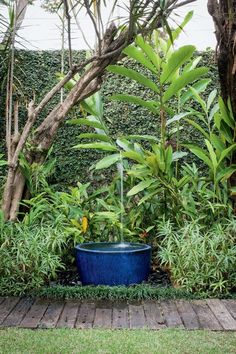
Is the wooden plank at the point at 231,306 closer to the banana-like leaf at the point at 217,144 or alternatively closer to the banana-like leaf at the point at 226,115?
the banana-like leaf at the point at 217,144

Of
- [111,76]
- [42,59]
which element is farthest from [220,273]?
[42,59]

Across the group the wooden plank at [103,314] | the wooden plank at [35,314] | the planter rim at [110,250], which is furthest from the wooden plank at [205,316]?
the wooden plank at [35,314]

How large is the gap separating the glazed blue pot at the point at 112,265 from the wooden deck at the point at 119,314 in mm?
414

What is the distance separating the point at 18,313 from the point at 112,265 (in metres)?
0.92

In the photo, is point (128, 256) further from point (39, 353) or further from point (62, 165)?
point (62, 165)

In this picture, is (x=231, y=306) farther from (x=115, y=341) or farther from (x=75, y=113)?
(x=75, y=113)

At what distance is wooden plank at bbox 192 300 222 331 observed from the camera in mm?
2865

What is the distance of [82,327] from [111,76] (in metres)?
3.46

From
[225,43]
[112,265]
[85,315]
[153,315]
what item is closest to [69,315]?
[85,315]

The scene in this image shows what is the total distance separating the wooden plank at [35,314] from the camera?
9.46 feet

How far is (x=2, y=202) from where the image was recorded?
167 inches

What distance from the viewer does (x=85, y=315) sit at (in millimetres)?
3090

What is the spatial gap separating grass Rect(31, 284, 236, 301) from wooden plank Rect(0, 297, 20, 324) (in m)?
0.16

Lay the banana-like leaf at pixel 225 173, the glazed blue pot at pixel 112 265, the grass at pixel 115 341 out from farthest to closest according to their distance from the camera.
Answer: the banana-like leaf at pixel 225 173 → the glazed blue pot at pixel 112 265 → the grass at pixel 115 341
